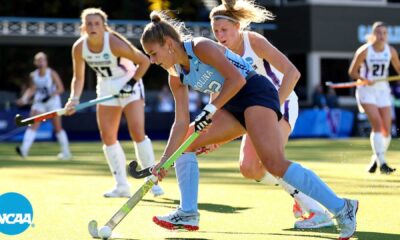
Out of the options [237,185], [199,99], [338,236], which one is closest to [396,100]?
[199,99]

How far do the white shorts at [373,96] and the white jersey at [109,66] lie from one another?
3.36m

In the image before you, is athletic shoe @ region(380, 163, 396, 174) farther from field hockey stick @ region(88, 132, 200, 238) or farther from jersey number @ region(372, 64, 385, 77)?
field hockey stick @ region(88, 132, 200, 238)

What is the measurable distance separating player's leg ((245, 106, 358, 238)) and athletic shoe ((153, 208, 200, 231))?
2.14ft

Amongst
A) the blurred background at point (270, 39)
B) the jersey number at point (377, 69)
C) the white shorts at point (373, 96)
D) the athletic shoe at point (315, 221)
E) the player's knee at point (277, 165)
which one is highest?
the player's knee at point (277, 165)

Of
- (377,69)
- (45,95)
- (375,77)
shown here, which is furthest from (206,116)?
(45,95)

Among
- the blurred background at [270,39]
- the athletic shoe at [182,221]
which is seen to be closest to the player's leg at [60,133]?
the blurred background at [270,39]

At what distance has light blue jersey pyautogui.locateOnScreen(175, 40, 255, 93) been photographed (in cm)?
619

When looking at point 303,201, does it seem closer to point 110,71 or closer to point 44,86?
point 110,71

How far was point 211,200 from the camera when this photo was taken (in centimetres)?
902

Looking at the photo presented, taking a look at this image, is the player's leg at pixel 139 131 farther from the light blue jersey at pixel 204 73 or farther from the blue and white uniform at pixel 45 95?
the blue and white uniform at pixel 45 95

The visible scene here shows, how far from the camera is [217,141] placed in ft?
21.0

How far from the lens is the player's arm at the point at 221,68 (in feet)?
19.9

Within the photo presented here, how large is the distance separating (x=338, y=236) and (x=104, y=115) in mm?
3516

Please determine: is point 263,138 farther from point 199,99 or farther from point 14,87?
point 14,87
